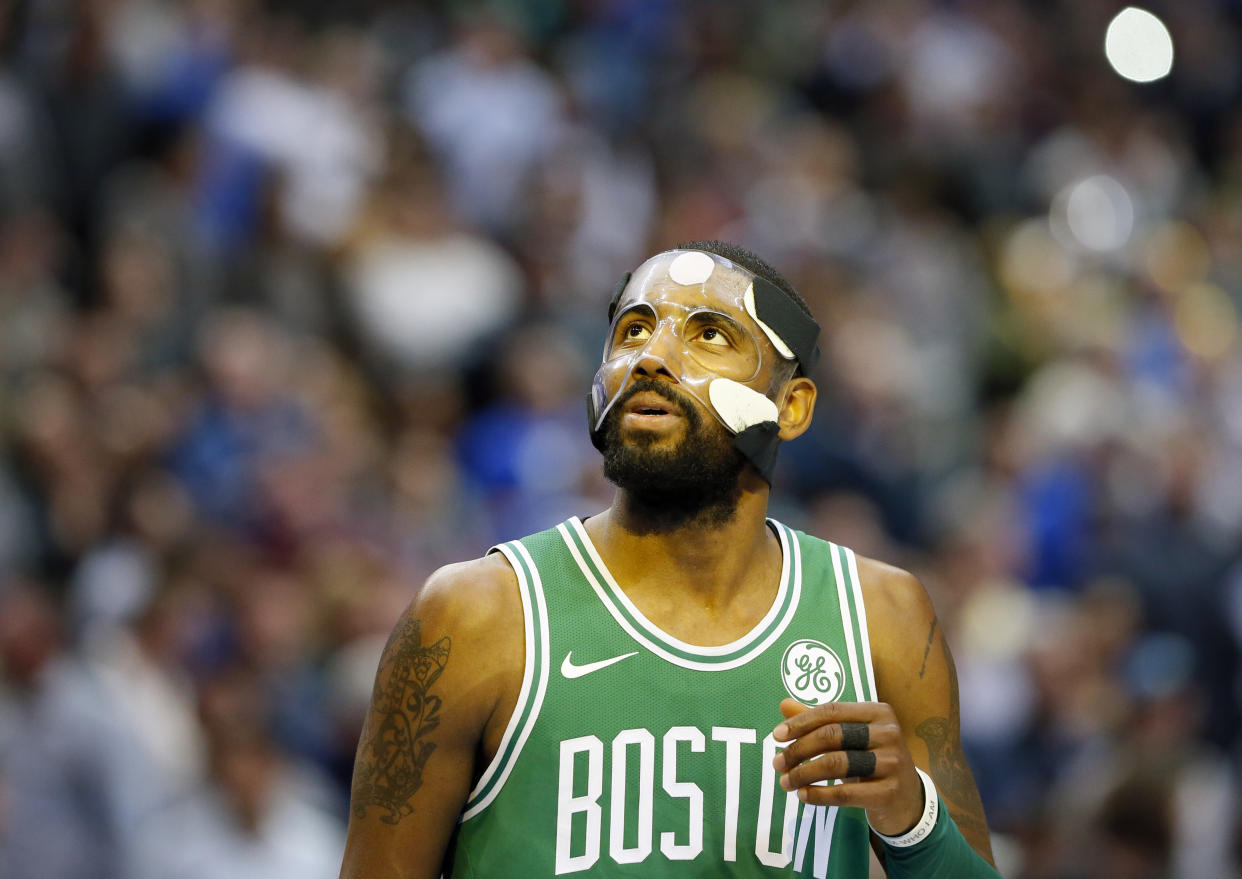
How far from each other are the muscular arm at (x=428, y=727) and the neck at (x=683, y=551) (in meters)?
0.32

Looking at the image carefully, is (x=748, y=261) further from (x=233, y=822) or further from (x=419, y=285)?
(x=419, y=285)

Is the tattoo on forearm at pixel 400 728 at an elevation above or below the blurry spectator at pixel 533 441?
below

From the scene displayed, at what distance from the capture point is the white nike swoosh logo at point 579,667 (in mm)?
3387

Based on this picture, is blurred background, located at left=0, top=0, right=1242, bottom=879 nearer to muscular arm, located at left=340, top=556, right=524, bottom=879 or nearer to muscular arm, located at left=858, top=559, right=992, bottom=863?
muscular arm, located at left=858, top=559, right=992, bottom=863

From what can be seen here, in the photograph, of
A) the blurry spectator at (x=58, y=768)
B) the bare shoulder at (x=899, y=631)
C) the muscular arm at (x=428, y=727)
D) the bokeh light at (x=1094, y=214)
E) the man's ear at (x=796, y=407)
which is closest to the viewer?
the muscular arm at (x=428, y=727)

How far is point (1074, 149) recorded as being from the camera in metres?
12.5

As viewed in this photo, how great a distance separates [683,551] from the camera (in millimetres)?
3598

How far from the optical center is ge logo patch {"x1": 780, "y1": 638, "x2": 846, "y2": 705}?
11.5 ft

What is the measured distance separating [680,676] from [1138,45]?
1152cm

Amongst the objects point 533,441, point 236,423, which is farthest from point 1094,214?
point 236,423

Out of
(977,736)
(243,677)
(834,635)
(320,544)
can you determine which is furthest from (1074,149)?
(834,635)

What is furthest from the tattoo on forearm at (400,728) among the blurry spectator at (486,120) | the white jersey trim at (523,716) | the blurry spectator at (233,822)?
the blurry spectator at (486,120)

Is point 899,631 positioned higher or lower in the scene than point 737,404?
lower

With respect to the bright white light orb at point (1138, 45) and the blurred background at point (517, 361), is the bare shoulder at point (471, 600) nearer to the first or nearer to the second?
the blurred background at point (517, 361)
